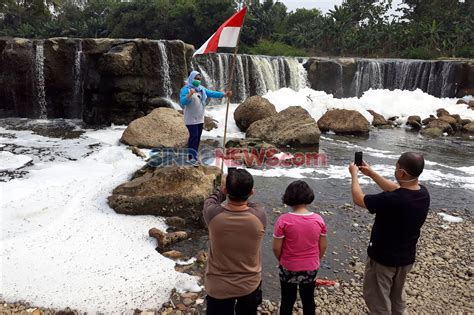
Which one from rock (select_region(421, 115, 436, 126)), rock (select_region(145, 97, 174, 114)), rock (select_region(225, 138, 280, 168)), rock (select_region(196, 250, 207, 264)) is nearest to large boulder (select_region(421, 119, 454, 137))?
rock (select_region(421, 115, 436, 126))

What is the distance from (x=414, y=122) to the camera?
17.1 metres

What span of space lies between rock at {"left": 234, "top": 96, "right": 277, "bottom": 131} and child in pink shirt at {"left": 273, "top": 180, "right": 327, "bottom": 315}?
10156mm

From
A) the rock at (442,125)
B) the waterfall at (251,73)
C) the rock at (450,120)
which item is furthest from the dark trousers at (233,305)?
the waterfall at (251,73)

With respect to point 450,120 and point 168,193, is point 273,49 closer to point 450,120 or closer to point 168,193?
point 450,120

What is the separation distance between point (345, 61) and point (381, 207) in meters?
23.8

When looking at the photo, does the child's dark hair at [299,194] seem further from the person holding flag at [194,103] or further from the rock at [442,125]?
the rock at [442,125]

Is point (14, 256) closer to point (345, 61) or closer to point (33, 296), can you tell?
point (33, 296)

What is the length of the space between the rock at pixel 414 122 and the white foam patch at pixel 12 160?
1499 centimetres

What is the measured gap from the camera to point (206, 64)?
1942 cm

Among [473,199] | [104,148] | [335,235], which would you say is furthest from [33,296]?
[473,199]

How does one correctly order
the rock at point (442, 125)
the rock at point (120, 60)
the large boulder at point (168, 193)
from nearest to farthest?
1. the large boulder at point (168, 193)
2. the rock at point (120, 60)
3. the rock at point (442, 125)

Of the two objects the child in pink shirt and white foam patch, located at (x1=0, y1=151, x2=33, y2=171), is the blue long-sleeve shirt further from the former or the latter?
the child in pink shirt

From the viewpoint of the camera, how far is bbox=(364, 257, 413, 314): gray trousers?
9.61ft

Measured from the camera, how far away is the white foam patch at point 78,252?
3668 millimetres
